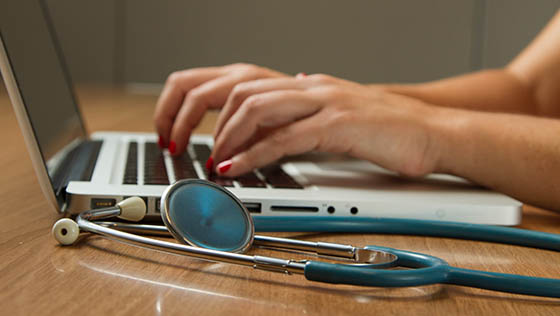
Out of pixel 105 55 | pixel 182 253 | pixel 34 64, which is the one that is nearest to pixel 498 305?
pixel 182 253

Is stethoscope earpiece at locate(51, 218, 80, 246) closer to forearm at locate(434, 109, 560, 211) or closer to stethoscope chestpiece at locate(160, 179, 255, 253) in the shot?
stethoscope chestpiece at locate(160, 179, 255, 253)

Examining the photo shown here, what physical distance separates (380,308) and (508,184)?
1.22 feet

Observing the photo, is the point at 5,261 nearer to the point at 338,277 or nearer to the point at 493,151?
the point at 338,277

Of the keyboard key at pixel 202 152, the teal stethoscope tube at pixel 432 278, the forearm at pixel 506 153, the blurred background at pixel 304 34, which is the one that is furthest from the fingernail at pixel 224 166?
the blurred background at pixel 304 34

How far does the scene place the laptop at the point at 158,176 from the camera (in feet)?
1.65

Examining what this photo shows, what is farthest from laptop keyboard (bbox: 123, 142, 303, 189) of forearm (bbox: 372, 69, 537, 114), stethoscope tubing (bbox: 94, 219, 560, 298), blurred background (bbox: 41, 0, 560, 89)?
blurred background (bbox: 41, 0, 560, 89)

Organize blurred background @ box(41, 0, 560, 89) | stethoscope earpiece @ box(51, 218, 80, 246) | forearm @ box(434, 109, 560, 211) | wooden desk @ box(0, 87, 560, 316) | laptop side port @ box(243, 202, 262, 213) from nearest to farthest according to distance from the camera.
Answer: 1. wooden desk @ box(0, 87, 560, 316)
2. stethoscope earpiece @ box(51, 218, 80, 246)
3. laptop side port @ box(243, 202, 262, 213)
4. forearm @ box(434, 109, 560, 211)
5. blurred background @ box(41, 0, 560, 89)

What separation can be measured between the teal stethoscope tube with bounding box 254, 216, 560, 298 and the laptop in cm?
4

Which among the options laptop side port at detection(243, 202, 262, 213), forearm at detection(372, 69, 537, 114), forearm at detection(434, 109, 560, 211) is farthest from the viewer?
forearm at detection(372, 69, 537, 114)

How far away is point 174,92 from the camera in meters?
0.92

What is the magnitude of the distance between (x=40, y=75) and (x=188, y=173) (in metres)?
0.28

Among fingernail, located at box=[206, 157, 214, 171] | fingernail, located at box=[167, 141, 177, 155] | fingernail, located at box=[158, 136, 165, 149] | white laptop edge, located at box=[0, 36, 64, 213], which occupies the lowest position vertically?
fingernail, located at box=[158, 136, 165, 149]

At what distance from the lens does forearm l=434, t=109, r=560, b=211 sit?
0.63 meters

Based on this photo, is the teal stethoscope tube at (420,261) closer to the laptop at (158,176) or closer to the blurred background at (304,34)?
the laptop at (158,176)
